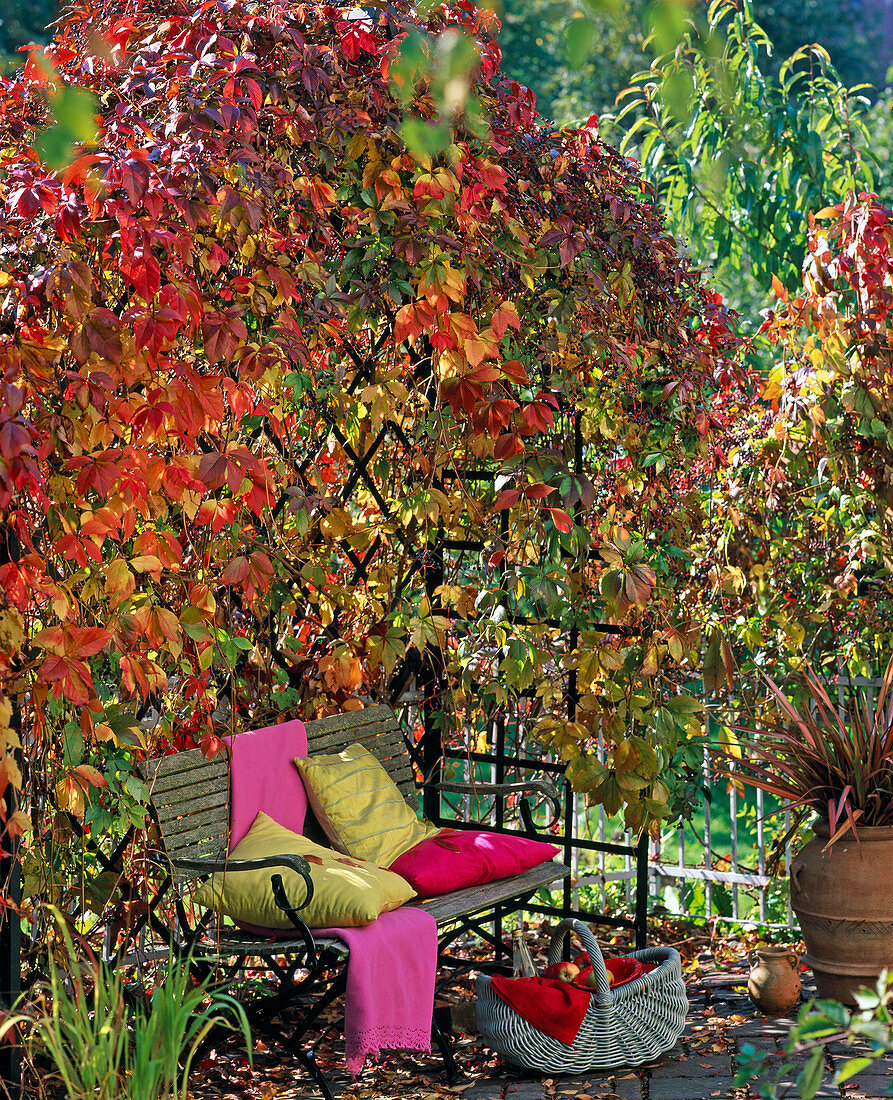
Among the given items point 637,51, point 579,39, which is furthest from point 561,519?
point 637,51

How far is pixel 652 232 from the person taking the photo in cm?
352

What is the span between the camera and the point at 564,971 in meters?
3.05

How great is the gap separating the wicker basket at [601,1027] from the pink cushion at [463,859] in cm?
25

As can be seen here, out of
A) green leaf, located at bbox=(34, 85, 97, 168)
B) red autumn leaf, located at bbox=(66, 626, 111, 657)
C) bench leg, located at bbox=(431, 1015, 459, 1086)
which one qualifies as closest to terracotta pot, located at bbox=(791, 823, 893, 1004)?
bench leg, located at bbox=(431, 1015, 459, 1086)

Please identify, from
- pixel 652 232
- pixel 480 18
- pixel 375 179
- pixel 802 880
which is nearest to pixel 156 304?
pixel 375 179

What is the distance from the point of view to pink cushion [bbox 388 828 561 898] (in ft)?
10.3

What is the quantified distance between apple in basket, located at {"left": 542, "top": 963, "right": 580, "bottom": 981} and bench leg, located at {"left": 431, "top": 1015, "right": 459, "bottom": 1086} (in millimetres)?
298

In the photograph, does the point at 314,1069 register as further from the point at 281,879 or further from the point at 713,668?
the point at 713,668

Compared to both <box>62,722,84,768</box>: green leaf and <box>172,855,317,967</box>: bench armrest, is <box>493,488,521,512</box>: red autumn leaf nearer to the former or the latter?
<box>172,855,317,967</box>: bench armrest

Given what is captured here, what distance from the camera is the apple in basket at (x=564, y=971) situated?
3.05m

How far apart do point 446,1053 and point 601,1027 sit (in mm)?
395

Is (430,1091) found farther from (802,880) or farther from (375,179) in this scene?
(375,179)

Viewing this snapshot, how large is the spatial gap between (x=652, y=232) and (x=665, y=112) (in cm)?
214

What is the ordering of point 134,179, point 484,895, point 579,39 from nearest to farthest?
1. point 579,39
2. point 134,179
3. point 484,895
